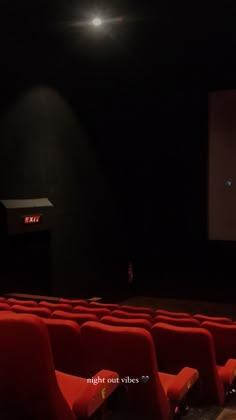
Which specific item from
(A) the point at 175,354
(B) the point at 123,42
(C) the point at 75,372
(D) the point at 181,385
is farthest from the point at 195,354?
(B) the point at 123,42

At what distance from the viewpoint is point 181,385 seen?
6.68 ft

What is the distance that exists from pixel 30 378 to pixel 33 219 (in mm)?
4557

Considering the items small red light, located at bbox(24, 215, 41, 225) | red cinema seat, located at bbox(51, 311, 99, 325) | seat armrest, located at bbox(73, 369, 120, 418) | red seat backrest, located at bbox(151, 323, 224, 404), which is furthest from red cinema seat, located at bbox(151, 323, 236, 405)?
small red light, located at bbox(24, 215, 41, 225)

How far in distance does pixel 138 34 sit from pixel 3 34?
2220 millimetres

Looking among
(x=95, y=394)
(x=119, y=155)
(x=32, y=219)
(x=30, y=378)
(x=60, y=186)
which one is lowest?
(x=95, y=394)

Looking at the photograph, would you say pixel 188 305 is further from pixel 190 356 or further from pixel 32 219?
pixel 190 356

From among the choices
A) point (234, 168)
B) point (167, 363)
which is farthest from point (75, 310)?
point (234, 168)

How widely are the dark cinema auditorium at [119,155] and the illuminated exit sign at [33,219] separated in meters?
0.02

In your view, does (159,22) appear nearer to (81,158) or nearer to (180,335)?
(81,158)

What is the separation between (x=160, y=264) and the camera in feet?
26.7

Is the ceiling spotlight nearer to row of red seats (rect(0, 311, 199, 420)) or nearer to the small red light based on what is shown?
the small red light

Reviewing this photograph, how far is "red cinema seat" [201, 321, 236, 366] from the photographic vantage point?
10.3 feet

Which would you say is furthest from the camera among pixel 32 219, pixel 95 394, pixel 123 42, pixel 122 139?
pixel 122 139

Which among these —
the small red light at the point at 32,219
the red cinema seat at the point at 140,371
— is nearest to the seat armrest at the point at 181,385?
the red cinema seat at the point at 140,371
